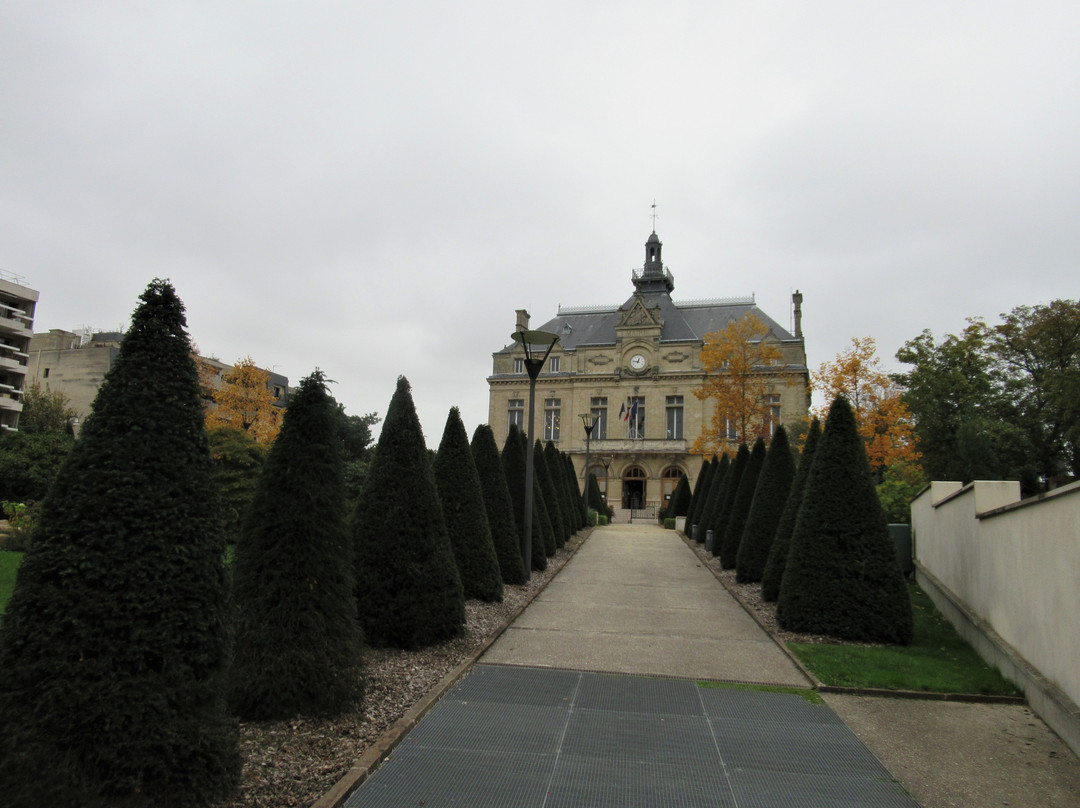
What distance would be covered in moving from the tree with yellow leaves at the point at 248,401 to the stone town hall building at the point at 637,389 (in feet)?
70.2

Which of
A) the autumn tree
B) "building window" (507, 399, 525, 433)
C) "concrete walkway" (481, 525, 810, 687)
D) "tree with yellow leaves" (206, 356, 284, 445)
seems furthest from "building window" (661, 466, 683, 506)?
"concrete walkway" (481, 525, 810, 687)

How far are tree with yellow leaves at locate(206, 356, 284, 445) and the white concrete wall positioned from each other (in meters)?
33.3

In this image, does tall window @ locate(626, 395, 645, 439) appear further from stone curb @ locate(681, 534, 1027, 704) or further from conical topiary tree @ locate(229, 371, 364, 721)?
conical topiary tree @ locate(229, 371, 364, 721)

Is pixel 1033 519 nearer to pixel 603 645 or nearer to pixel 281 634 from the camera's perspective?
pixel 603 645

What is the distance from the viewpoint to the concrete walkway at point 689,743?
484cm

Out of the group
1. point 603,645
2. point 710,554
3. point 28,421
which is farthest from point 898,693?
point 28,421

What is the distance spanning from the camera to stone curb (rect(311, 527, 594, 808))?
4527 millimetres

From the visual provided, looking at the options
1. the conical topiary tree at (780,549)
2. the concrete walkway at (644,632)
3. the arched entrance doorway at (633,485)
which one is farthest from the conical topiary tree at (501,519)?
the arched entrance doorway at (633,485)

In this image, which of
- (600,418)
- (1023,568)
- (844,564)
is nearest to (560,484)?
(844,564)

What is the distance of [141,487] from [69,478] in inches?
13.8

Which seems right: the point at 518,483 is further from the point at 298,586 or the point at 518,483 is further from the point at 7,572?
the point at 298,586

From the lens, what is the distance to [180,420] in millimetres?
4176

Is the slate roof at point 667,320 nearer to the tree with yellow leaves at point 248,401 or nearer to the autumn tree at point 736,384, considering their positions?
the autumn tree at point 736,384

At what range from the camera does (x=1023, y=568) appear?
7.29 metres
